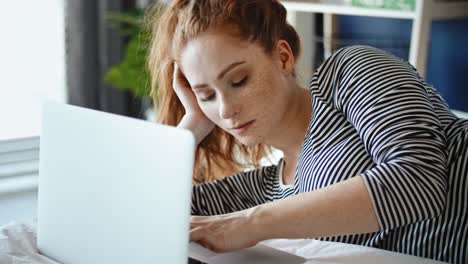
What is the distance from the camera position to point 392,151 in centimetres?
102

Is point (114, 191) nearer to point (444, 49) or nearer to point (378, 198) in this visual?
point (378, 198)

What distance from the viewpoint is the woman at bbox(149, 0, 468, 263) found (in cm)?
99

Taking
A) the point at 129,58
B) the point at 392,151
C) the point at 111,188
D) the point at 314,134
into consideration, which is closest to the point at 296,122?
the point at 314,134

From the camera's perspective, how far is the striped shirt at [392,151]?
989mm

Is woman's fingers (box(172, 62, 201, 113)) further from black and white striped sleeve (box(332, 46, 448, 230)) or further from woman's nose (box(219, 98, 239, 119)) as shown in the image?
black and white striped sleeve (box(332, 46, 448, 230))

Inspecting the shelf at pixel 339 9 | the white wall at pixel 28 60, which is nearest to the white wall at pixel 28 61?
the white wall at pixel 28 60

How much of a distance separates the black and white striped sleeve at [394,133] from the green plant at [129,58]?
5.31ft

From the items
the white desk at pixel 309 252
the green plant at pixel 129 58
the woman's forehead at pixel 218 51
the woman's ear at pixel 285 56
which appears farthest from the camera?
the green plant at pixel 129 58

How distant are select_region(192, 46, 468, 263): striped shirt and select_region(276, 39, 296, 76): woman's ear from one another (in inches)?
3.1

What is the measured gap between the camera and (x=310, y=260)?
37.4 inches

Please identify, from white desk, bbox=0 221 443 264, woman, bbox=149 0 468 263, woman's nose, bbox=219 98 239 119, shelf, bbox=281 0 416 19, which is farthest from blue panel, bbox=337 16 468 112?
white desk, bbox=0 221 443 264

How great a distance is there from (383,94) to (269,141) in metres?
0.30

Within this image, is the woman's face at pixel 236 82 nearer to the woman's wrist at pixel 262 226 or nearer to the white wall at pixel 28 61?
the woman's wrist at pixel 262 226

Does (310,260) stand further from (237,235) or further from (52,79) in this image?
(52,79)
